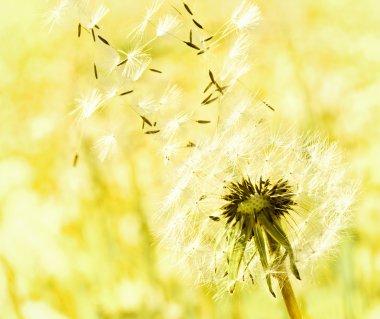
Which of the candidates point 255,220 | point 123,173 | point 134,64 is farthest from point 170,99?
point 123,173

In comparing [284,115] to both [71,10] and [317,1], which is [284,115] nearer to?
[317,1]

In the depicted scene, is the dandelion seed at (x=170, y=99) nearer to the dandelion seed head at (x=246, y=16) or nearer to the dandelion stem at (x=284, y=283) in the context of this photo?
the dandelion seed head at (x=246, y=16)

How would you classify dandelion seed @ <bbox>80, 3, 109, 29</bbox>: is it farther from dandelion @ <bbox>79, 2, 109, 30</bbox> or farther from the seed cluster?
the seed cluster

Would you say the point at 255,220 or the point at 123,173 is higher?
the point at 123,173

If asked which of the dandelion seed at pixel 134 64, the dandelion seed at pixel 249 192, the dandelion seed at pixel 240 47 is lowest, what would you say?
the dandelion seed at pixel 249 192

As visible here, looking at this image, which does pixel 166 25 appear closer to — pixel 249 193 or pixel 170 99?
pixel 170 99

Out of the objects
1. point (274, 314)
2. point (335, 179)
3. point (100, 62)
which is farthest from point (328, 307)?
point (100, 62)

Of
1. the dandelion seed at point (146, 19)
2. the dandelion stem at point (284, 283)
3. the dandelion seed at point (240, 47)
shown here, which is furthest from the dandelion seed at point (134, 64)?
the dandelion stem at point (284, 283)
